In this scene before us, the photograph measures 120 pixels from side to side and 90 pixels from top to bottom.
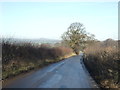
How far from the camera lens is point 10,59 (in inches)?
763

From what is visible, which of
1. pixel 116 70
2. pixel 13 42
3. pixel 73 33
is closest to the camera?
pixel 116 70

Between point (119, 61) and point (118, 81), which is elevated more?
point (119, 61)

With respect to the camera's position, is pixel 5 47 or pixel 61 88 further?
pixel 5 47

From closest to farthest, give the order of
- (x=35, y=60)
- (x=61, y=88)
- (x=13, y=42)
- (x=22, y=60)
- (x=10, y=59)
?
(x=61, y=88) < (x=10, y=59) < (x=13, y=42) < (x=22, y=60) < (x=35, y=60)

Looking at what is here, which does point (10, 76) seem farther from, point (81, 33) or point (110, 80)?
point (81, 33)

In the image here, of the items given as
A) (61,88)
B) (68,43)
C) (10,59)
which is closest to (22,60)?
(10,59)

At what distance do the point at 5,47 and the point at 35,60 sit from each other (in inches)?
339

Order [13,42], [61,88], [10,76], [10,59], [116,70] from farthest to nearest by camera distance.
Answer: [13,42] → [10,59] → [10,76] → [116,70] → [61,88]

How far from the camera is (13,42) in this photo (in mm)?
21375

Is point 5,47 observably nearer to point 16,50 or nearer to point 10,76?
point 16,50

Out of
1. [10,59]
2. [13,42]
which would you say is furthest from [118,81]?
[13,42]

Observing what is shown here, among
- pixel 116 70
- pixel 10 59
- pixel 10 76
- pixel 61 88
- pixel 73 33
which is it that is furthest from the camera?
pixel 73 33

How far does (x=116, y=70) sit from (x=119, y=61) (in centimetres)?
52

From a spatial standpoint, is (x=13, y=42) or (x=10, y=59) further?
(x=13, y=42)
